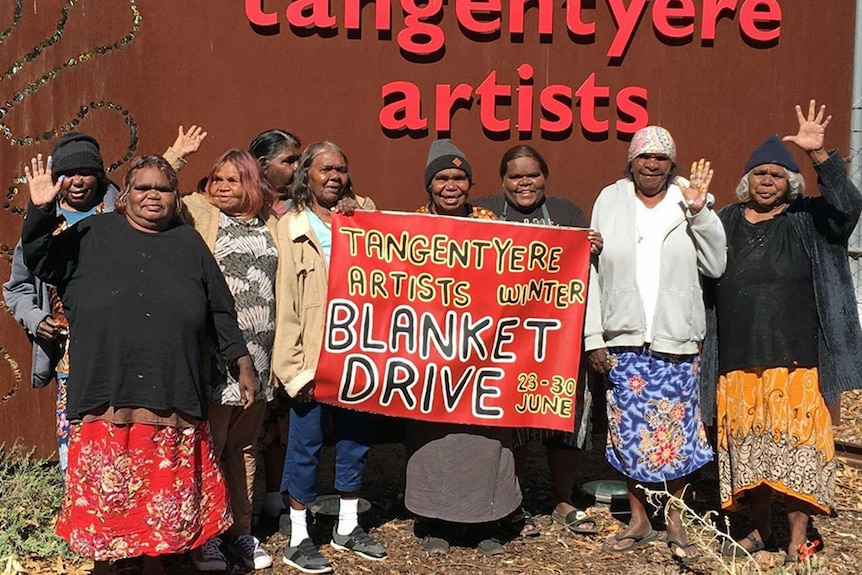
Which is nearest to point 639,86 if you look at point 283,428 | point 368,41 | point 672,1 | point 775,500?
point 672,1

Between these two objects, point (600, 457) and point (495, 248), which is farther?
point (600, 457)

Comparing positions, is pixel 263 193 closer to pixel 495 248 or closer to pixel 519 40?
pixel 495 248

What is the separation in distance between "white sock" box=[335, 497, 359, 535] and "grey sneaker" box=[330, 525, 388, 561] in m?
0.02

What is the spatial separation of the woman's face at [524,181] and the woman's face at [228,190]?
55.6 inches

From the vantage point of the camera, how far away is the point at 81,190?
4.48m

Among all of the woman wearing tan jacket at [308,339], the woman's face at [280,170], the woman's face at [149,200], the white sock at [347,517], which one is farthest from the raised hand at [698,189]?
the woman's face at [149,200]

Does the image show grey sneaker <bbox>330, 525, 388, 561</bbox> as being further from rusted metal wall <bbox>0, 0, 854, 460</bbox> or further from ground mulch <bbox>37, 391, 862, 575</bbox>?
rusted metal wall <bbox>0, 0, 854, 460</bbox>

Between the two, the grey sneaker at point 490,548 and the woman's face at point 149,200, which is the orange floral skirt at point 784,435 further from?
the woman's face at point 149,200

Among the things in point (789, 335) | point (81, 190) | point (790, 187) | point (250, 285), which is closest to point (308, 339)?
point (250, 285)

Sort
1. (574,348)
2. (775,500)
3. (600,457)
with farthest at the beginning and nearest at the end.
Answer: (600,457) < (775,500) < (574,348)

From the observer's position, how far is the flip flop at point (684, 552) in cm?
478

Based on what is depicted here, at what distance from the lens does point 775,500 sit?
564cm

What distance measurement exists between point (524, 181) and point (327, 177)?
1.03m

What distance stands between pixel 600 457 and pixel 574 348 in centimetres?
201
